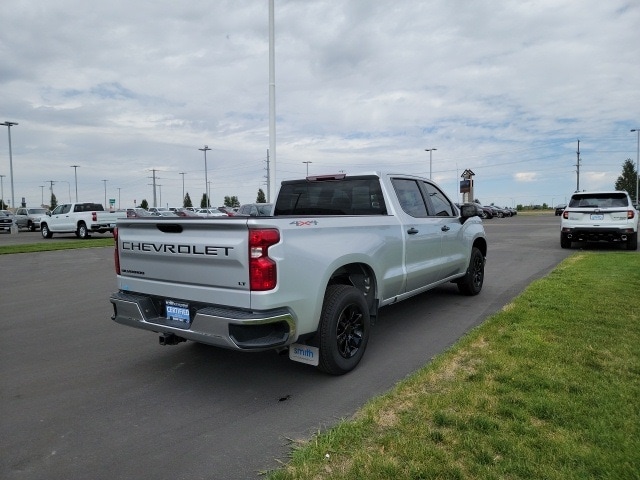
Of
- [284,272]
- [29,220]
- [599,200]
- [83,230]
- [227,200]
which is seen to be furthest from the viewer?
[227,200]

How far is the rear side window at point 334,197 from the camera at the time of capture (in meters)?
5.38

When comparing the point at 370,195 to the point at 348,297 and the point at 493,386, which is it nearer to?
the point at 348,297

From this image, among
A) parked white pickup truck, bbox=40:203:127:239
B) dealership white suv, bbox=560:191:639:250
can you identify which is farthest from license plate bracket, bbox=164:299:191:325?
parked white pickup truck, bbox=40:203:127:239

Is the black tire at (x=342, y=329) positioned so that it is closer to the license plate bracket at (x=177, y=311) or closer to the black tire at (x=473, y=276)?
the license plate bracket at (x=177, y=311)

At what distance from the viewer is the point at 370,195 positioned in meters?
5.39

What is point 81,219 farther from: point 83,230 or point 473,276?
point 473,276

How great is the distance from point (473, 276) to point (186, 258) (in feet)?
17.1

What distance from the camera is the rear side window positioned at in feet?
17.7

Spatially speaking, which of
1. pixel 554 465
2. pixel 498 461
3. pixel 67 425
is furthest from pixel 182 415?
pixel 554 465

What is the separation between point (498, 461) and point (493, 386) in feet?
3.43

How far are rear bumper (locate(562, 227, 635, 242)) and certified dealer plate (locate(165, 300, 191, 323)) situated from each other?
13250 millimetres

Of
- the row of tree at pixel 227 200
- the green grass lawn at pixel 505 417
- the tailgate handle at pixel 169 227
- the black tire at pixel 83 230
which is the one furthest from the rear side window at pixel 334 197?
the row of tree at pixel 227 200

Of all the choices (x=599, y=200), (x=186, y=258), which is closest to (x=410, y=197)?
(x=186, y=258)

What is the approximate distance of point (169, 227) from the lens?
3.95 metres
